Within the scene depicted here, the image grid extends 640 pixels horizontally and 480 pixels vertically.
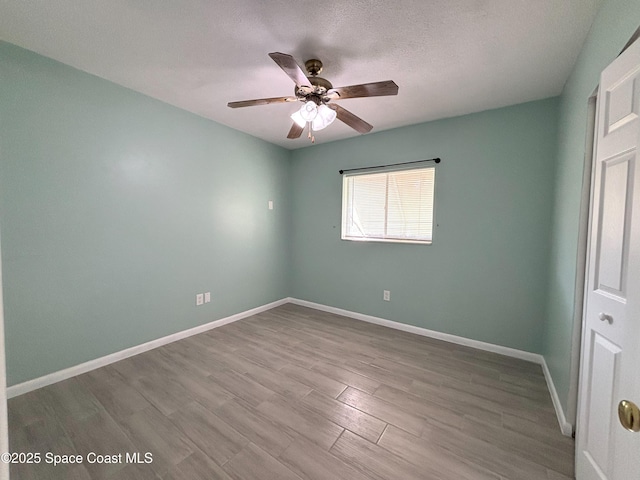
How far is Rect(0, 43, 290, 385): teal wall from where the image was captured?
1831 millimetres

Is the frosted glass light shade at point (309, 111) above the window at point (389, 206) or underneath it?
above

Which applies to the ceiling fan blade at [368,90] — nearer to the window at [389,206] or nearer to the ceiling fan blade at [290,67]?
the ceiling fan blade at [290,67]

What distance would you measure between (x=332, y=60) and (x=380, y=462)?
256 cm

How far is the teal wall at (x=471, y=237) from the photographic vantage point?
237cm

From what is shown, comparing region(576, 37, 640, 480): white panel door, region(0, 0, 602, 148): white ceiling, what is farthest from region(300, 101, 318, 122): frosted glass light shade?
region(576, 37, 640, 480): white panel door

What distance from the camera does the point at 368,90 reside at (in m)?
1.68

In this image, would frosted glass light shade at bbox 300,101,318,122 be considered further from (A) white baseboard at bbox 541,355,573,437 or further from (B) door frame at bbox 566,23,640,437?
(A) white baseboard at bbox 541,355,573,437

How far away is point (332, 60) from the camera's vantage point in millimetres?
1860

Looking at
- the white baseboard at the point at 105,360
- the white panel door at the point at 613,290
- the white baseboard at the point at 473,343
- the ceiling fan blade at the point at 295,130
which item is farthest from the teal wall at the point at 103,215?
the white panel door at the point at 613,290

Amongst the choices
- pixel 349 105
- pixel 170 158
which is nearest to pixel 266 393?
pixel 170 158

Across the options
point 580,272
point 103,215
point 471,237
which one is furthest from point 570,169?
point 103,215

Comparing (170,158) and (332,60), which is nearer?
(332,60)

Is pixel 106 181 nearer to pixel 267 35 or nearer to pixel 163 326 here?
pixel 163 326

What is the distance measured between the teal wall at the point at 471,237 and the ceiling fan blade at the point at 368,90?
4.79ft
